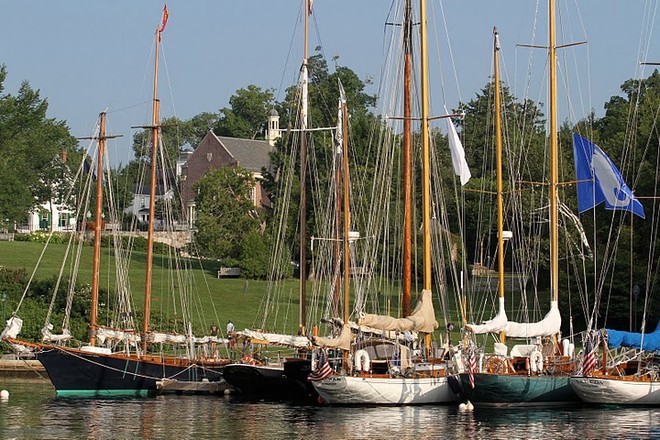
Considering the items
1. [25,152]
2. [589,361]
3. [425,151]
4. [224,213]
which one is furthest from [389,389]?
[25,152]

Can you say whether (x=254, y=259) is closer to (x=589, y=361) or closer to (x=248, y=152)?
(x=248, y=152)

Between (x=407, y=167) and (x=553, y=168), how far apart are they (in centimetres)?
558

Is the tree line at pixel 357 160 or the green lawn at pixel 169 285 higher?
the tree line at pixel 357 160

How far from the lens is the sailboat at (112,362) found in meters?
53.1

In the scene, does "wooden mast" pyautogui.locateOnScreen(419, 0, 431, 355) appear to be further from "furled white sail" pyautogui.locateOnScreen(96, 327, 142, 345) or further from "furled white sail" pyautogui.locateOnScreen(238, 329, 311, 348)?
"furled white sail" pyautogui.locateOnScreen(96, 327, 142, 345)

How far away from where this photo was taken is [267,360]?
56.5 metres

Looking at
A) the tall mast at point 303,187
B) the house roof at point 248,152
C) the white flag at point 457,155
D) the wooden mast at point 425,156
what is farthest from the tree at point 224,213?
the wooden mast at point 425,156

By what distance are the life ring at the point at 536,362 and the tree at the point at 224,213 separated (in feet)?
203

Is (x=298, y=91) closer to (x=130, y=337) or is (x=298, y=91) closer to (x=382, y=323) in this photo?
(x=130, y=337)

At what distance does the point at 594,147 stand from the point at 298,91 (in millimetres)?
15963

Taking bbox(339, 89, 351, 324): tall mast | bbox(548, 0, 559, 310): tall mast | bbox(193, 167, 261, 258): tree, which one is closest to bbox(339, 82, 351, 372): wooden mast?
bbox(339, 89, 351, 324): tall mast

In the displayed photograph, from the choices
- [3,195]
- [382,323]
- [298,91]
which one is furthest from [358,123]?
[382,323]

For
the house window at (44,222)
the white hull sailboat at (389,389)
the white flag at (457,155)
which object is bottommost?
the white hull sailboat at (389,389)

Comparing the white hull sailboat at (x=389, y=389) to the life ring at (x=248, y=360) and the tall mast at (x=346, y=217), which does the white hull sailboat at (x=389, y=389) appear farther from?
the life ring at (x=248, y=360)
